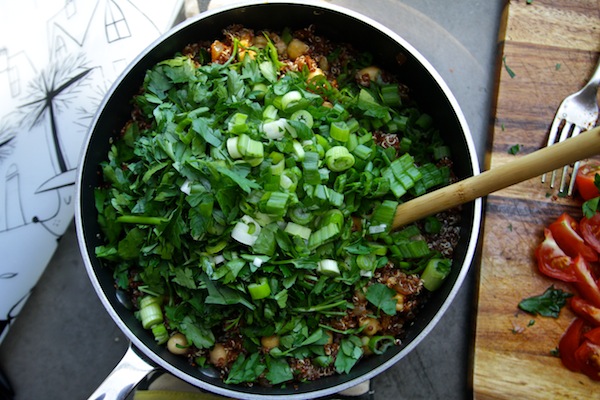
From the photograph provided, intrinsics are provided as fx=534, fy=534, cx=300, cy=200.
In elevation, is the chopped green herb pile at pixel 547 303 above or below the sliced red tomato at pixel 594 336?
above

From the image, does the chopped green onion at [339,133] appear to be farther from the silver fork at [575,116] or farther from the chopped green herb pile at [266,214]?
the silver fork at [575,116]

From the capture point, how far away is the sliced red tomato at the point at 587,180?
171cm

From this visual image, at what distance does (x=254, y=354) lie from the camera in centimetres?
147

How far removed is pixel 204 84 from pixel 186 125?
0.15m

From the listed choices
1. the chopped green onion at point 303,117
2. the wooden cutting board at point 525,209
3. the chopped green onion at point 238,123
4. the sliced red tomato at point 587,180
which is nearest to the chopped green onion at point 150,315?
the chopped green onion at point 238,123

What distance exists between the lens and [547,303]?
1.73 m

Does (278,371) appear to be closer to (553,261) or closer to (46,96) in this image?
(553,261)

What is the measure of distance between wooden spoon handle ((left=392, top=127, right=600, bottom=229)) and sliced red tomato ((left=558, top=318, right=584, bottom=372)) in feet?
2.27

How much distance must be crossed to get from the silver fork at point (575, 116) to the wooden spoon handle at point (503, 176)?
550mm

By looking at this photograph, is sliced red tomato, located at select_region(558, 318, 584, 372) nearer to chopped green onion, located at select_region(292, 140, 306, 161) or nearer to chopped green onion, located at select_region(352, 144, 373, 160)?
chopped green onion, located at select_region(352, 144, 373, 160)

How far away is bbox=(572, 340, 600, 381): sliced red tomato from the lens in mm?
1643

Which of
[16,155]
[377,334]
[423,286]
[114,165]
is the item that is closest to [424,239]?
[423,286]

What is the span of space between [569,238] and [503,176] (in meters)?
0.60

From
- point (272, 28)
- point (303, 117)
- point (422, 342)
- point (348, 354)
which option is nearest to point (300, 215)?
point (303, 117)
